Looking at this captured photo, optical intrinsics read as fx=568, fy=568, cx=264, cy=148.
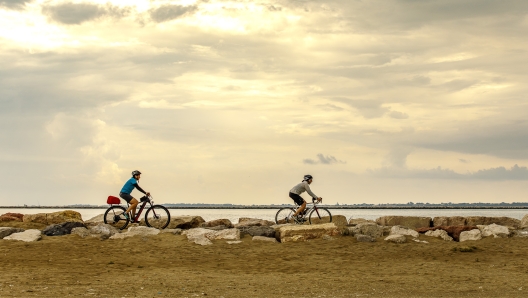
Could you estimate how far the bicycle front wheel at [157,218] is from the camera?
22.0m

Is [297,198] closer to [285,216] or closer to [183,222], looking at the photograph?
[285,216]

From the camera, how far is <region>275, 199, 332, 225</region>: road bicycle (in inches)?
883

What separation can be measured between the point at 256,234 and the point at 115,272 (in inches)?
245

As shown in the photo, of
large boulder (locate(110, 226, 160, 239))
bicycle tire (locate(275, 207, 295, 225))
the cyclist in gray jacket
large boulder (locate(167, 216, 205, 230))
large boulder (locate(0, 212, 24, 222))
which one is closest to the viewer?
large boulder (locate(110, 226, 160, 239))

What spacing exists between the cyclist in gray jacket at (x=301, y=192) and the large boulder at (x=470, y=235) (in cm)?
539

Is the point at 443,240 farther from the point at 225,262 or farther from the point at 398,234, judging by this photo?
the point at 225,262

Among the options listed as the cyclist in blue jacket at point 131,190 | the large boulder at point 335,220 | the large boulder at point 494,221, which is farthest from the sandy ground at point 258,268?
the large boulder at point 494,221

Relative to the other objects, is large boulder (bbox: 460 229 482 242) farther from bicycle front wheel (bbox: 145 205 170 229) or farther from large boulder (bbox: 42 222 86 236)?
large boulder (bbox: 42 222 86 236)

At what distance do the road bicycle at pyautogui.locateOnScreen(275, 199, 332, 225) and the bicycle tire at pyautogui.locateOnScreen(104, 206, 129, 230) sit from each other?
634 cm

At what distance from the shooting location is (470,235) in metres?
20.0

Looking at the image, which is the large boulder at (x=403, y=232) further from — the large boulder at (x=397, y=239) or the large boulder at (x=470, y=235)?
the large boulder at (x=470, y=235)

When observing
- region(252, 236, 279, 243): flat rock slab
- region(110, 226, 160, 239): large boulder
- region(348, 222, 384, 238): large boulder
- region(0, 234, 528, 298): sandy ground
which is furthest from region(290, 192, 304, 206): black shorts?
region(110, 226, 160, 239): large boulder

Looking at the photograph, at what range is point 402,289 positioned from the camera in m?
13.2

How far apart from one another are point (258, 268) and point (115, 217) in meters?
8.23
